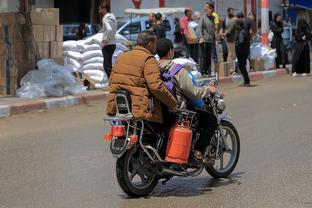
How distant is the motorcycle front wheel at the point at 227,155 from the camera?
22.7ft

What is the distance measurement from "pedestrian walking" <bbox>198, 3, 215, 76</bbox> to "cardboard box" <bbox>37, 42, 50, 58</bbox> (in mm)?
4453

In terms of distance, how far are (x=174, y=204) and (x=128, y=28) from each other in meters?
19.6

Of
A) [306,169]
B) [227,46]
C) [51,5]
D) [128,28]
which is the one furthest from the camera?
[51,5]

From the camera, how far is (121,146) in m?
6.00

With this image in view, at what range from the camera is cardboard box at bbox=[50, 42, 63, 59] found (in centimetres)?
1509

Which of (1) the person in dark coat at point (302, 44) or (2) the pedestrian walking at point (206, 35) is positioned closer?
(2) the pedestrian walking at point (206, 35)

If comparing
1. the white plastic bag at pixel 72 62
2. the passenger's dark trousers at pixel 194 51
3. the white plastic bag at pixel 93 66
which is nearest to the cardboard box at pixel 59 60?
the white plastic bag at pixel 72 62

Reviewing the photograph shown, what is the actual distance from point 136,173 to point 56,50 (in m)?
9.40

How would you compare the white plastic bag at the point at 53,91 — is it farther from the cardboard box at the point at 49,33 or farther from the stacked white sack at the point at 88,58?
the stacked white sack at the point at 88,58

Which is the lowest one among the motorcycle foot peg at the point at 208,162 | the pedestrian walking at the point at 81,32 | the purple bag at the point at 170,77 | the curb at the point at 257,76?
the motorcycle foot peg at the point at 208,162

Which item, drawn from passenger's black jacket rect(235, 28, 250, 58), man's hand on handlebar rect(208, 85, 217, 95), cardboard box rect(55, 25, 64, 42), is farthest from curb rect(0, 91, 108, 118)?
man's hand on handlebar rect(208, 85, 217, 95)

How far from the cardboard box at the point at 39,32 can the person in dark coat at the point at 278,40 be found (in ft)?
28.2

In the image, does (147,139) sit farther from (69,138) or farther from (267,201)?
(69,138)

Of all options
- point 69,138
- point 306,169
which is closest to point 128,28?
point 69,138
